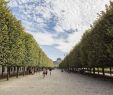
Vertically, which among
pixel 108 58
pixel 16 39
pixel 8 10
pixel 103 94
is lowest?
pixel 103 94

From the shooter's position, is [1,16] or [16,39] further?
[16,39]

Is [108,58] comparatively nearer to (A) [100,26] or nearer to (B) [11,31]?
(A) [100,26]

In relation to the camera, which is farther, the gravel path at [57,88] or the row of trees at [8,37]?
the row of trees at [8,37]

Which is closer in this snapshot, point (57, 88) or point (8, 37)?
point (57, 88)

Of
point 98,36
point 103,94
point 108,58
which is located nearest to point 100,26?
point 98,36

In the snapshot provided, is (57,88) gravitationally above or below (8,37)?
below

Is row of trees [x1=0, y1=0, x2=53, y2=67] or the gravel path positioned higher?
row of trees [x1=0, y1=0, x2=53, y2=67]

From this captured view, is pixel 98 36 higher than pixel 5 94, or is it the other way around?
pixel 98 36

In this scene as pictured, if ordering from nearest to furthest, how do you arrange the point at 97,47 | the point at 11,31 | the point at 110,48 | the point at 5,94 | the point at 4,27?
1. the point at 5,94
2. the point at 4,27
3. the point at 110,48
4. the point at 11,31
5. the point at 97,47

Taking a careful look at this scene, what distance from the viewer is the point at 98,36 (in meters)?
62.3

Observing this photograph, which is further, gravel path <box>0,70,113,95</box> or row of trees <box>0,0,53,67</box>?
row of trees <box>0,0,53,67</box>

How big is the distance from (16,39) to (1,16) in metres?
11.0

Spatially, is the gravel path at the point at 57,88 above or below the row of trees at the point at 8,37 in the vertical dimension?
below

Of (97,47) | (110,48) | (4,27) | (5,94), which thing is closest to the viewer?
(5,94)
